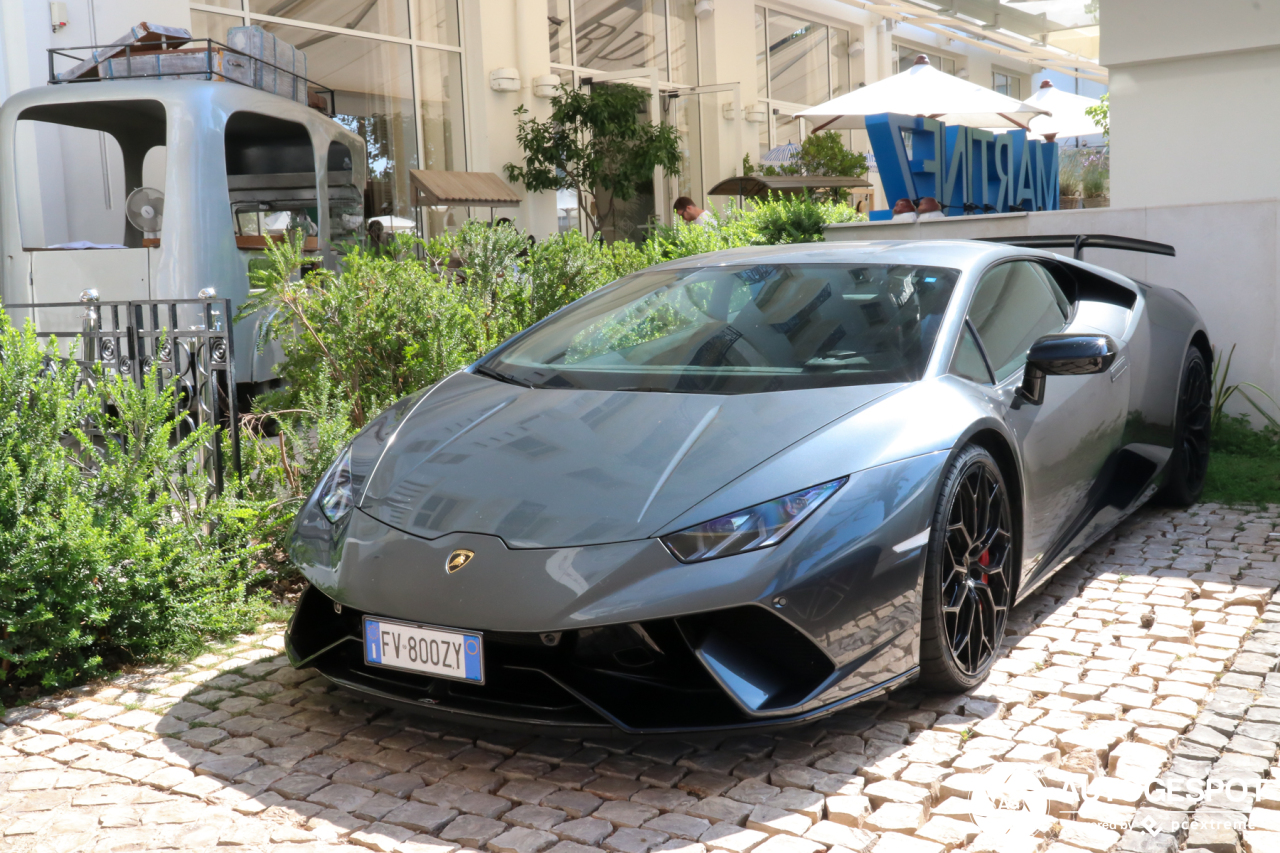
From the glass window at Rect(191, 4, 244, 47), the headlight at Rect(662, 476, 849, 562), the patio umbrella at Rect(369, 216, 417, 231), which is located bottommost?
the headlight at Rect(662, 476, 849, 562)

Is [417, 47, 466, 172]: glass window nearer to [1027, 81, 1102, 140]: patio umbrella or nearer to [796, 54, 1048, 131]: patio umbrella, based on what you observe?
[796, 54, 1048, 131]: patio umbrella

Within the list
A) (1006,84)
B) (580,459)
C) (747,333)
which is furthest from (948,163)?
(1006,84)

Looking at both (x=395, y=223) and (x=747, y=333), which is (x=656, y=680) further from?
(x=395, y=223)

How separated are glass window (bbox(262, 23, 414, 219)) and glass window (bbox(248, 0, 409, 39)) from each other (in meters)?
0.16

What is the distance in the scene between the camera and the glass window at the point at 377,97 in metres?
13.3

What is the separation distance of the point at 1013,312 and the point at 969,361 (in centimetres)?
54

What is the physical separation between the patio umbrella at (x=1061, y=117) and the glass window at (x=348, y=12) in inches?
319

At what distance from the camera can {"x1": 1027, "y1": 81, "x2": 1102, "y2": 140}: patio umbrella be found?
1493 cm

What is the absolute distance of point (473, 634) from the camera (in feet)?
8.62

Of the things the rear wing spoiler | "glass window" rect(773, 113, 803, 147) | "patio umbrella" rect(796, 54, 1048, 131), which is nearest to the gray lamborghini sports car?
the rear wing spoiler

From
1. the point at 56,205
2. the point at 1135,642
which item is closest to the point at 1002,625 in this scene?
the point at 1135,642

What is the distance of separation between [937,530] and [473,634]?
1.17 m

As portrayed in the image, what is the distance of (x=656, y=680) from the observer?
265cm

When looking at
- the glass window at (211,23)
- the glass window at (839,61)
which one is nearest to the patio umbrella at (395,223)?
the glass window at (211,23)
